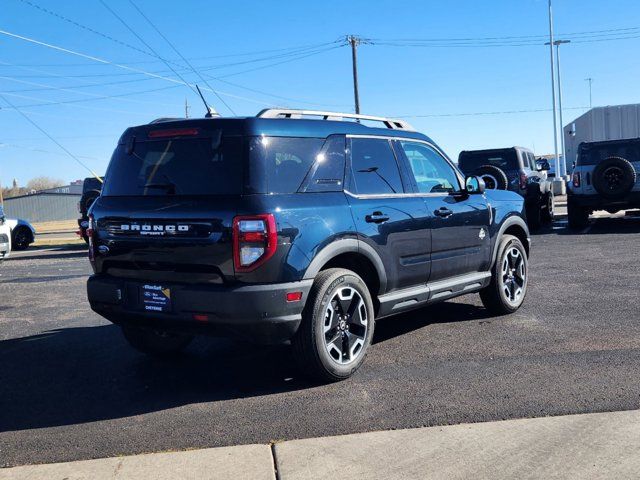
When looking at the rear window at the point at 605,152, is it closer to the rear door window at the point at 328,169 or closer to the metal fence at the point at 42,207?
the rear door window at the point at 328,169

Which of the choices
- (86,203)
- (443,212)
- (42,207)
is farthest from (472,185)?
(42,207)

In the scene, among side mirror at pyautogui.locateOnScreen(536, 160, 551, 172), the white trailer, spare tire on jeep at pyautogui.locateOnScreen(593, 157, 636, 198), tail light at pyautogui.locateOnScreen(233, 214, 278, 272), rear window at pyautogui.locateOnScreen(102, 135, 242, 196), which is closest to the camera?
tail light at pyautogui.locateOnScreen(233, 214, 278, 272)

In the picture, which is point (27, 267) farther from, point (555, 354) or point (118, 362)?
point (555, 354)

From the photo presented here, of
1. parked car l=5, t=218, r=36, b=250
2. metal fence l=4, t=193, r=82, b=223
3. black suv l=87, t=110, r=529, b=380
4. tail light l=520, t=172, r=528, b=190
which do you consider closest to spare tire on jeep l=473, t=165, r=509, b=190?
tail light l=520, t=172, r=528, b=190

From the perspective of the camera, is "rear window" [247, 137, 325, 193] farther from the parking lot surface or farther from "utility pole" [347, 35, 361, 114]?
"utility pole" [347, 35, 361, 114]

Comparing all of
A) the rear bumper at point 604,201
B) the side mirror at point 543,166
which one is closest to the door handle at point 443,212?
the rear bumper at point 604,201

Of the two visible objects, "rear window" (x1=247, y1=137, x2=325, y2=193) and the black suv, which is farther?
"rear window" (x1=247, y1=137, x2=325, y2=193)

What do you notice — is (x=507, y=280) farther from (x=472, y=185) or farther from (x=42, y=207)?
(x=42, y=207)

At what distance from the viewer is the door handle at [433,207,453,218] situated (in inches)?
231

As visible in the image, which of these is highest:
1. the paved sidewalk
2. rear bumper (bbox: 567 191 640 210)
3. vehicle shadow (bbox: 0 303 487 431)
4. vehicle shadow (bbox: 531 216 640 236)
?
rear bumper (bbox: 567 191 640 210)

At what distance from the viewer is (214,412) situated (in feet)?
14.2

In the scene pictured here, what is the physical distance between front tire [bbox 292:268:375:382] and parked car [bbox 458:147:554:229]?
9.86 m

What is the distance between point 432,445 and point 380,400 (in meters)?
0.77

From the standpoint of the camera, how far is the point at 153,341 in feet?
18.7
